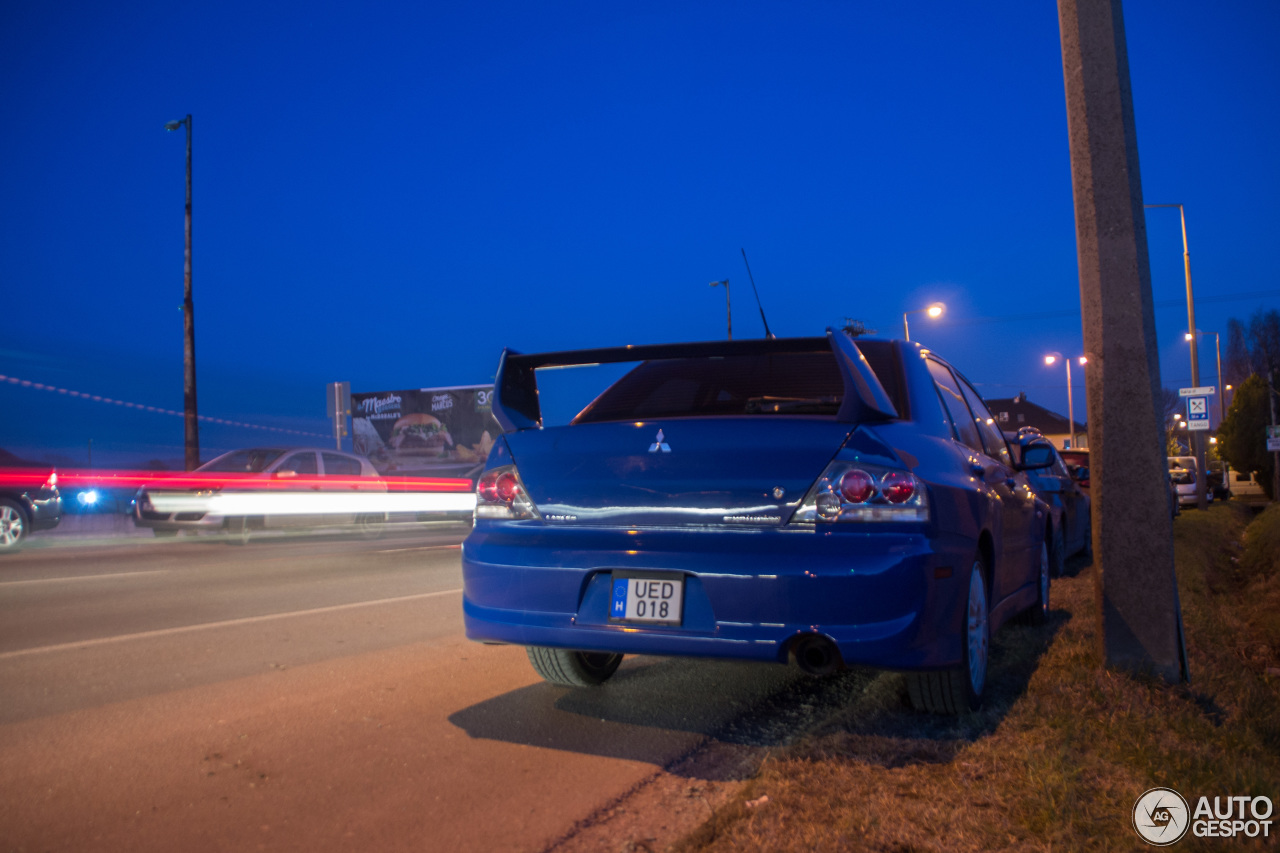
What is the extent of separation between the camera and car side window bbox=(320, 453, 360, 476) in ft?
60.2

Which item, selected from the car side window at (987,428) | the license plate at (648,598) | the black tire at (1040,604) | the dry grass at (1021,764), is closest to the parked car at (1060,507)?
the car side window at (987,428)

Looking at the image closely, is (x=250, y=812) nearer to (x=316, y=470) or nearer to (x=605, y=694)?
(x=605, y=694)

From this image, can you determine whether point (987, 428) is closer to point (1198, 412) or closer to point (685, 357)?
point (685, 357)

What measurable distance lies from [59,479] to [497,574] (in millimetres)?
13119

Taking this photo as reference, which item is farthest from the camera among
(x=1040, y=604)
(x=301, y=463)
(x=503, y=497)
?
(x=301, y=463)

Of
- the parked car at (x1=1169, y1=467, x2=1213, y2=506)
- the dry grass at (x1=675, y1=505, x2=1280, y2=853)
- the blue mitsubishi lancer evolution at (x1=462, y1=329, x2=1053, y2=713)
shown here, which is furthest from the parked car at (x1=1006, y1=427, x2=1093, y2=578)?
the parked car at (x1=1169, y1=467, x2=1213, y2=506)

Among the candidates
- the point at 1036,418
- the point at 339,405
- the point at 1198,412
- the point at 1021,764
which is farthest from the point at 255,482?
the point at 1036,418

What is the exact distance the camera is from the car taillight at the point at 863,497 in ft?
11.1

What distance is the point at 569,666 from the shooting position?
4.52 m

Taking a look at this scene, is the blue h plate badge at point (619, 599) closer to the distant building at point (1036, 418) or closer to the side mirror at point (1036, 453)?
the side mirror at point (1036, 453)

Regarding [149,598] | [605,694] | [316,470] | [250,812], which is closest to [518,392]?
[605,694]

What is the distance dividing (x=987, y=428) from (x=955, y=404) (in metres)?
0.79

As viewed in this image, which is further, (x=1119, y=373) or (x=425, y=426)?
(x=425, y=426)

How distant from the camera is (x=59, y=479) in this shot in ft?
46.4
